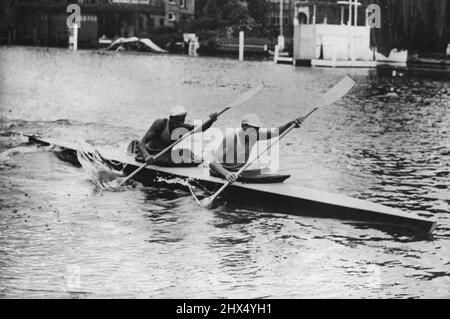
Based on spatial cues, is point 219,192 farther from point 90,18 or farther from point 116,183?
point 90,18

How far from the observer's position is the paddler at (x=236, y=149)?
10.3 metres

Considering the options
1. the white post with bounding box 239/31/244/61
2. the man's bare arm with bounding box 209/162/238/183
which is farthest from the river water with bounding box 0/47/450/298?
the white post with bounding box 239/31/244/61

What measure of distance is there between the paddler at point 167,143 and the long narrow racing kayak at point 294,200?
142 mm

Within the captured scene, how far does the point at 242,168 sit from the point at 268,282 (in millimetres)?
2980

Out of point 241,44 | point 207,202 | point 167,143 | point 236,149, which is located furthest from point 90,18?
point 241,44

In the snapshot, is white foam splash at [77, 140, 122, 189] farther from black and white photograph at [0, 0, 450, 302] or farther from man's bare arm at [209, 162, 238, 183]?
man's bare arm at [209, 162, 238, 183]

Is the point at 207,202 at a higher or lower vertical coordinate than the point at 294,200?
lower

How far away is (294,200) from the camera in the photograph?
32.0 ft

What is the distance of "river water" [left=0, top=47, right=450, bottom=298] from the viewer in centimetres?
740

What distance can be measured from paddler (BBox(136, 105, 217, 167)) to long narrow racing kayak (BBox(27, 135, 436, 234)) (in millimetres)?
142

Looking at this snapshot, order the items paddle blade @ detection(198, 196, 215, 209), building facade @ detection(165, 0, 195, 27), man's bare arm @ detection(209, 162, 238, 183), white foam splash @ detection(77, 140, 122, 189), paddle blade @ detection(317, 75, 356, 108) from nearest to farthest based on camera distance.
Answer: man's bare arm @ detection(209, 162, 238, 183) < paddle blade @ detection(198, 196, 215, 209) < paddle blade @ detection(317, 75, 356, 108) < white foam splash @ detection(77, 140, 122, 189) < building facade @ detection(165, 0, 195, 27)

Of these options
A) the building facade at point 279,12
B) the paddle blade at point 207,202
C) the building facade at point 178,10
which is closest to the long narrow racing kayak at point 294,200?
the paddle blade at point 207,202

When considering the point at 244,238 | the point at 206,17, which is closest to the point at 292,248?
the point at 244,238

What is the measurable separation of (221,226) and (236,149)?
1.34 metres
